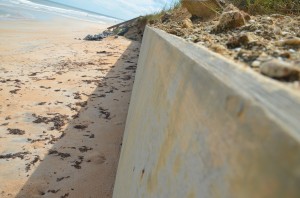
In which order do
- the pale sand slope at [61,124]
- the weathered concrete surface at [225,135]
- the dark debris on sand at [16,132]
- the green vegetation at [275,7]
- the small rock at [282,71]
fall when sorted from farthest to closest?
the dark debris on sand at [16,132]
the pale sand slope at [61,124]
the green vegetation at [275,7]
the small rock at [282,71]
the weathered concrete surface at [225,135]

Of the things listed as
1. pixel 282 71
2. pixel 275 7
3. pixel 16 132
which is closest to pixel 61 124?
pixel 16 132

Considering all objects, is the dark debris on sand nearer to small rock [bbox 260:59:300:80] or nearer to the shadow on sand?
the shadow on sand

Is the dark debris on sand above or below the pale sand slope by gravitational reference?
below

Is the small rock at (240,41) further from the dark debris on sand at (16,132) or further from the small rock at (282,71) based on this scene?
the dark debris on sand at (16,132)

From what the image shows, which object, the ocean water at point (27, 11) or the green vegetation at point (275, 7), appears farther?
the ocean water at point (27, 11)

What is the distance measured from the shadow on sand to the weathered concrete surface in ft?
8.47

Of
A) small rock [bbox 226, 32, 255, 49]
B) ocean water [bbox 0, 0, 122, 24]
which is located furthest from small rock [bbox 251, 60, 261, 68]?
ocean water [bbox 0, 0, 122, 24]

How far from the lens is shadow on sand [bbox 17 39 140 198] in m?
3.49

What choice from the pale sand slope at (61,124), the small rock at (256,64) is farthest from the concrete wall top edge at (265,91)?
the pale sand slope at (61,124)

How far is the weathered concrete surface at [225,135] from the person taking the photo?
470mm

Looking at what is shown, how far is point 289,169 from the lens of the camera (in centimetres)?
44

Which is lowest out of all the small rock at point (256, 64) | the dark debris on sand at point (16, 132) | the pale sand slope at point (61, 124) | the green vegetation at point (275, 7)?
the dark debris on sand at point (16, 132)

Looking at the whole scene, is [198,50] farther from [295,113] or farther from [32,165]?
[32,165]

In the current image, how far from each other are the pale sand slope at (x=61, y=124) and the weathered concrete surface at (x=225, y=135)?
2.59 meters
